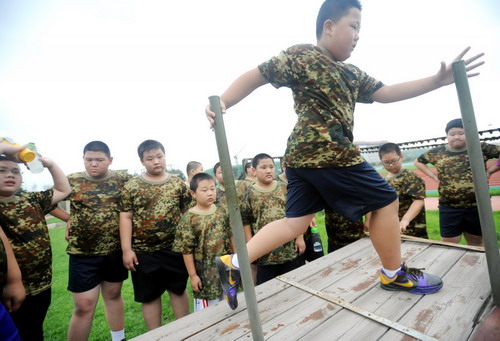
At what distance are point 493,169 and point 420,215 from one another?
47.2 inches

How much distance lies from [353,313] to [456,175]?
296cm

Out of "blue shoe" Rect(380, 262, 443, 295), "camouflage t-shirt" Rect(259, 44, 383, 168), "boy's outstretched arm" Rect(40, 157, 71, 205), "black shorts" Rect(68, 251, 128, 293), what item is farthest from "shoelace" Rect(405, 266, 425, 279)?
"boy's outstretched arm" Rect(40, 157, 71, 205)

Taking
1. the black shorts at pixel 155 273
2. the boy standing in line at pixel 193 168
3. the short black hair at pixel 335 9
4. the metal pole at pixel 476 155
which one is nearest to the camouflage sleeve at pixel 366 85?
the short black hair at pixel 335 9

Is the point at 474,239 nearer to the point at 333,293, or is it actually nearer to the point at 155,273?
the point at 333,293

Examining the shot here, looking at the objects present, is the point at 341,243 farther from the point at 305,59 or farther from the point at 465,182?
the point at 305,59

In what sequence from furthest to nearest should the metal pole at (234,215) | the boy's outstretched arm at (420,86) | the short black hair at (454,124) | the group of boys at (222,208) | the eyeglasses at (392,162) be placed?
the short black hair at (454,124), the eyeglasses at (392,162), the group of boys at (222,208), the boy's outstretched arm at (420,86), the metal pole at (234,215)

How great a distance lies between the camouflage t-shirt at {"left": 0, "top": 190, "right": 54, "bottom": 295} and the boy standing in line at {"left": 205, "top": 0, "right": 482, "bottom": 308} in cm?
180

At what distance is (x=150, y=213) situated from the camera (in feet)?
8.36

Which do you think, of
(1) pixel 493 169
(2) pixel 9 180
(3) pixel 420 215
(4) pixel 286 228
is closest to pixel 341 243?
(3) pixel 420 215

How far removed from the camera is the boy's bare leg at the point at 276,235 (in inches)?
63.6

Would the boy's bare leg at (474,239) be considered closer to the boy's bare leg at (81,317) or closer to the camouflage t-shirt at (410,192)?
the camouflage t-shirt at (410,192)

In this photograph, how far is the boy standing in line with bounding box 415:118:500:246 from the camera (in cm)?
323

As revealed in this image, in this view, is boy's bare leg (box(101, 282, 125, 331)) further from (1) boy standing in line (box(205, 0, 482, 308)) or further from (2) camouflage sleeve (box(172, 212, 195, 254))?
(1) boy standing in line (box(205, 0, 482, 308))

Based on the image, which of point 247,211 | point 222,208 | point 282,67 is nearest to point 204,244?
point 222,208
